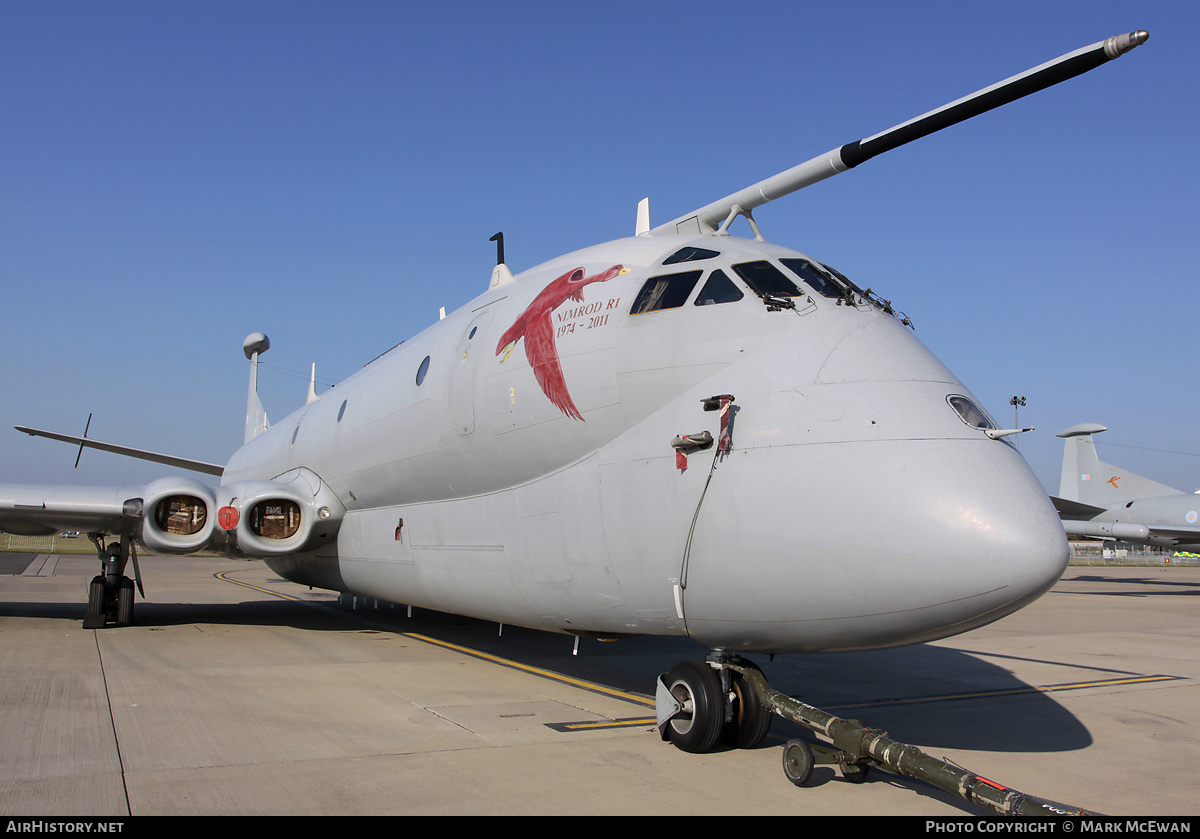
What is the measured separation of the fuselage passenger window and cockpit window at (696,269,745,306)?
0.34 feet

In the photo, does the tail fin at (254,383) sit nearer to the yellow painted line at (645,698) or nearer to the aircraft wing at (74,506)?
the aircraft wing at (74,506)

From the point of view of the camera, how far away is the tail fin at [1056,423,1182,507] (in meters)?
35.6

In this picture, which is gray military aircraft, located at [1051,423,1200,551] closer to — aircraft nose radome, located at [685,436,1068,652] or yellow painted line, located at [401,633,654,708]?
yellow painted line, located at [401,633,654,708]

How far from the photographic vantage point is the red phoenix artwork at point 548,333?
6.73 meters

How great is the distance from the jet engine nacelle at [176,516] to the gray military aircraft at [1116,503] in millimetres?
27819

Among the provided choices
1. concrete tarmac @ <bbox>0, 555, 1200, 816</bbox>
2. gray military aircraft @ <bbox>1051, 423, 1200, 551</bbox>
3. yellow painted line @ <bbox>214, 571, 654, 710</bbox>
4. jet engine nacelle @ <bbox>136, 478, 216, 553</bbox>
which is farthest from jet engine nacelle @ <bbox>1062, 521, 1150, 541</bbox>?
jet engine nacelle @ <bbox>136, 478, 216, 553</bbox>

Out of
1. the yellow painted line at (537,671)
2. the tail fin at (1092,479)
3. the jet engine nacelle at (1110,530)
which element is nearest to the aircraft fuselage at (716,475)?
the yellow painted line at (537,671)

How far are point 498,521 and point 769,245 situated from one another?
11.2 ft

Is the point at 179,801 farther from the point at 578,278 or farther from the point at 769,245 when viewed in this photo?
the point at 769,245

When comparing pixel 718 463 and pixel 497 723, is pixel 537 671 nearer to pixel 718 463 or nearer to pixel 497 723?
pixel 497 723

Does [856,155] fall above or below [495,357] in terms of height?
above

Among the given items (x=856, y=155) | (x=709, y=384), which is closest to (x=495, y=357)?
(x=709, y=384)

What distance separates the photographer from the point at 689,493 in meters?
5.59

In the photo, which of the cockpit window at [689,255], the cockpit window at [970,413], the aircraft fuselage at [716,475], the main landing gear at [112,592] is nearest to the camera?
the aircraft fuselage at [716,475]
